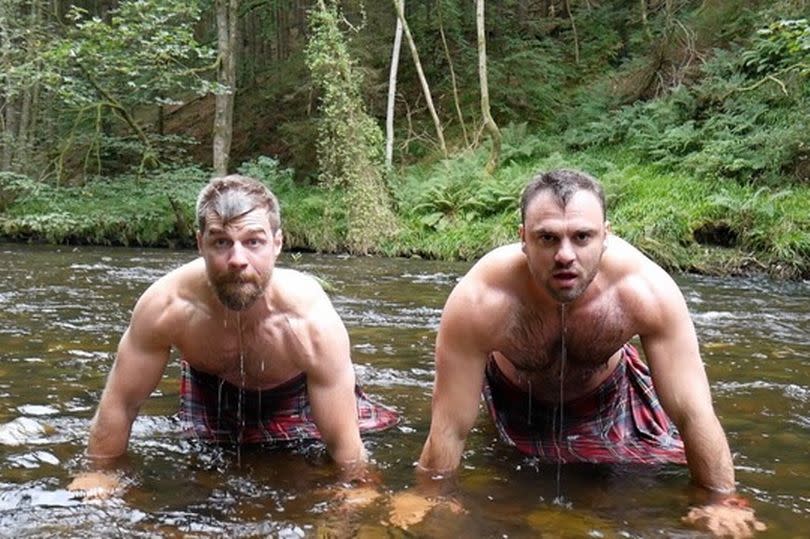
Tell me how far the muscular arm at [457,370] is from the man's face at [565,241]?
0.36 m

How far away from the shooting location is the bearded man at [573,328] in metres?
3.28

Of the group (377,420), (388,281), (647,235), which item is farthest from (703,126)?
(377,420)

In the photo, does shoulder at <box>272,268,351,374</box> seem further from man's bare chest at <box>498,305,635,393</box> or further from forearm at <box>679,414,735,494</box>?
forearm at <box>679,414,735,494</box>

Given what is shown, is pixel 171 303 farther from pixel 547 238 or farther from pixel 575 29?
pixel 575 29

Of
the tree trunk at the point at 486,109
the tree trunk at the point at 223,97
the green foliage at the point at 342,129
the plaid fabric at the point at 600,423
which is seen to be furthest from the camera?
the tree trunk at the point at 223,97

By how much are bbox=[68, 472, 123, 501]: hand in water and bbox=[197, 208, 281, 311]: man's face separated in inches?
35.0

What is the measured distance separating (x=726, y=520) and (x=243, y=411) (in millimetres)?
2299

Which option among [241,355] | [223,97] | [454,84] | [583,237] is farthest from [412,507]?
[454,84]

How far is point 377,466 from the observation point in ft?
12.8

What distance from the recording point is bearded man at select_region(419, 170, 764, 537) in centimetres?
328

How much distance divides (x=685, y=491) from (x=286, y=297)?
1918 mm

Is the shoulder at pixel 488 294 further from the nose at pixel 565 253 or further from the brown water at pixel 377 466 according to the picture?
the brown water at pixel 377 466

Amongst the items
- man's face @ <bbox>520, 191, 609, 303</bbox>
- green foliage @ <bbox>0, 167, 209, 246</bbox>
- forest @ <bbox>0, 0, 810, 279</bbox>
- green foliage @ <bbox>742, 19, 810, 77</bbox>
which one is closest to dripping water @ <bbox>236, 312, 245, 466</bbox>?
man's face @ <bbox>520, 191, 609, 303</bbox>

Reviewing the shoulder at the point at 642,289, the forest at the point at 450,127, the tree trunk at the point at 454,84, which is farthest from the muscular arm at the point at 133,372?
the tree trunk at the point at 454,84
